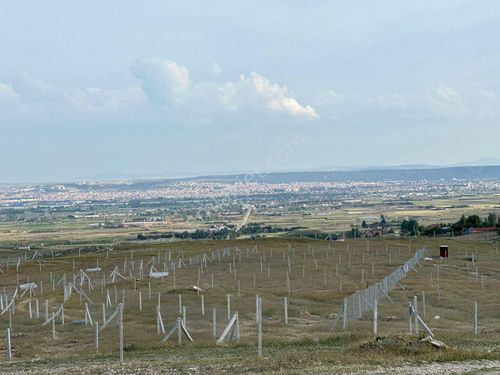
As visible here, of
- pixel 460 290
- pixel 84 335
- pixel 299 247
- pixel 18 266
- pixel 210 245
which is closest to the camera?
pixel 84 335

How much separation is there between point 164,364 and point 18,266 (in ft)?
167

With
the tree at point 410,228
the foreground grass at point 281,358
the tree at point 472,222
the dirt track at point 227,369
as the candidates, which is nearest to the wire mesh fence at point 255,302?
the foreground grass at point 281,358

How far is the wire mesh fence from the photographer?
21.5m

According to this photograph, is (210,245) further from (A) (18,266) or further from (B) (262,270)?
(B) (262,270)

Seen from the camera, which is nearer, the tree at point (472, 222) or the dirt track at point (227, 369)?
the dirt track at point (227, 369)

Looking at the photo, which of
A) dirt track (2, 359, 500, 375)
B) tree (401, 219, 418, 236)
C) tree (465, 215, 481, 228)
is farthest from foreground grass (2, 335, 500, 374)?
tree (401, 219, 418, 236)

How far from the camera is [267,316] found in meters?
28.6

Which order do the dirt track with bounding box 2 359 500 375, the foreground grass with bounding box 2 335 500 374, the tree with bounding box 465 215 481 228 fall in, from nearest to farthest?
the dirt track with bounding box 2 359 500 375, the foreground grass with bounding box 2 335 500 374, the tree with bounding box 465 215 481 228

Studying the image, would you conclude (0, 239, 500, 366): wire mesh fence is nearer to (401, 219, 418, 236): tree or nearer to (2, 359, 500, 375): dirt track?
(2, 359, 500, 375): dirt track

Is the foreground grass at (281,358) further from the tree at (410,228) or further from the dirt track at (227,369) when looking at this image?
the tree at (410,228)

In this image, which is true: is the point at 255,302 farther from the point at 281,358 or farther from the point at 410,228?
the point at 410,228

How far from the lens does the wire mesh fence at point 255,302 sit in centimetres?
2148

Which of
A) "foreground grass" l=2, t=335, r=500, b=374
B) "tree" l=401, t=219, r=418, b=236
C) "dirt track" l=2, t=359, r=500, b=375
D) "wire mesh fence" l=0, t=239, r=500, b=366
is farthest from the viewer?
"tree" l=401, t=219, r=418, b=236

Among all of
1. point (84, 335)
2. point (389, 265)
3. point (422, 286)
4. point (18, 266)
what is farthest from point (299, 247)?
point (84, 335)
